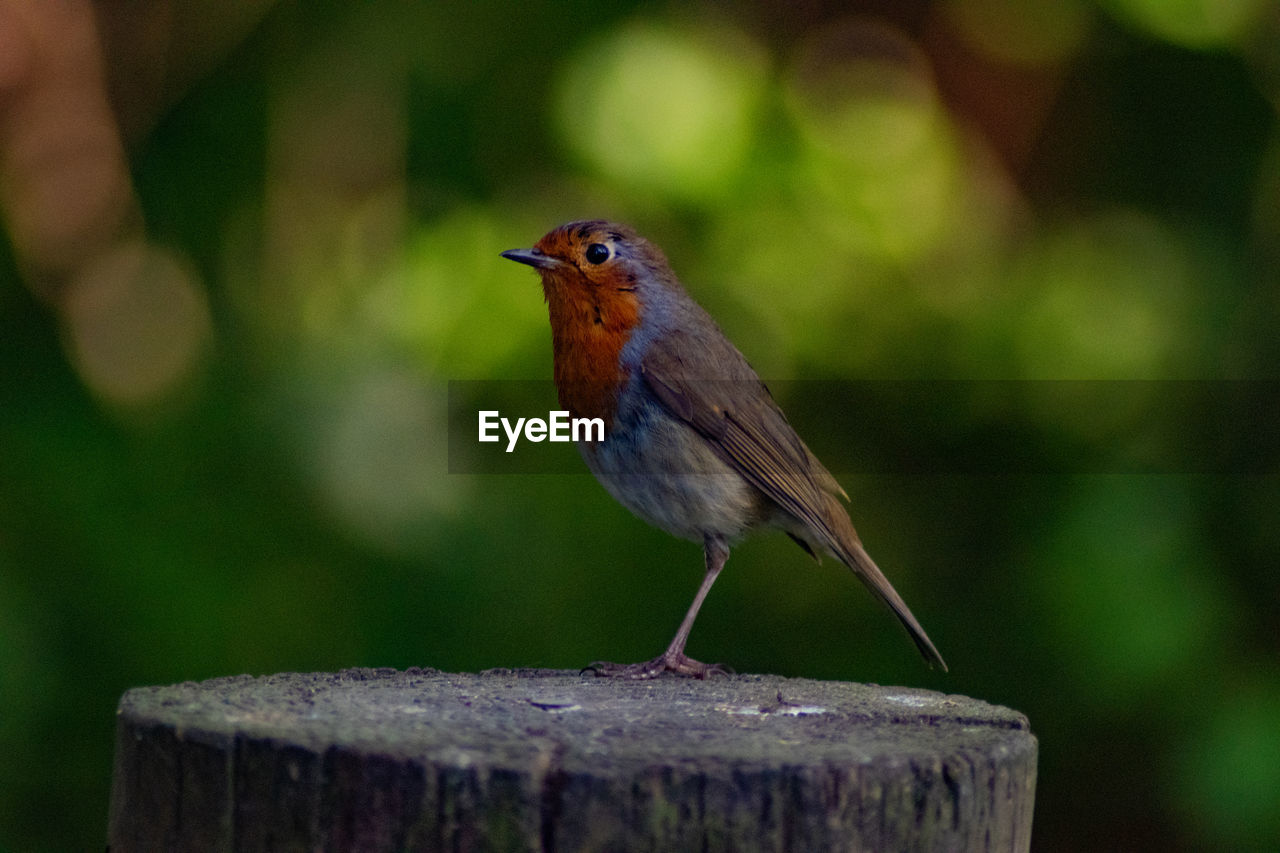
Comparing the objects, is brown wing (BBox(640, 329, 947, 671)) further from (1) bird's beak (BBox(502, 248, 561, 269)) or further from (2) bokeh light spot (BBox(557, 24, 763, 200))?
(2) bokeh light spot (BBox(557, 24, 763, 200))

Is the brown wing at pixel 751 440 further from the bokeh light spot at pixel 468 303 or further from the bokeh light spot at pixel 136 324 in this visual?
the bokeh light spot at pixel 136 324

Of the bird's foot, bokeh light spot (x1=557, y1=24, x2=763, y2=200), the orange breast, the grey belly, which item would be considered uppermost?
bokeh light spot (x1=557, y1=24, x2=763, y2=200)

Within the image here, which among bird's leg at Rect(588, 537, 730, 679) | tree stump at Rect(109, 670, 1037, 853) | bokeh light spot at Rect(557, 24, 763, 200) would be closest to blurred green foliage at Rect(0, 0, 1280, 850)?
bokeh light spot at Rect(557, 24, 763, 200)

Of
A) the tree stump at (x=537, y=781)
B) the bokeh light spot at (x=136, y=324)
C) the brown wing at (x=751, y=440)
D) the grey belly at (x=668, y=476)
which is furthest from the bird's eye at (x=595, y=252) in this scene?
the tree stump at (x=537, y=781)

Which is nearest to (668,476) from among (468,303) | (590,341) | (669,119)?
(590,341)

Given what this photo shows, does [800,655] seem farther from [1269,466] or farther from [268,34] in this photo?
[268,34]

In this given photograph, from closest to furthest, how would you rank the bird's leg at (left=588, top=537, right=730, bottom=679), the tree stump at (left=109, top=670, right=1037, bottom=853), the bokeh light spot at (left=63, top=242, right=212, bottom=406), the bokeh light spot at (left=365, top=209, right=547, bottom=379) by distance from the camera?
Answer: the tree stump at (left=109, top=670, right=1037, bottom=853) < the bird's leg at (left=588, top=537, right=730, bottom=679) < the bokeh light spot at (left=365, top=209, right=547, bottom=379) < the bokeh light spot at (left=63, top=242, right=212, bottom=406)

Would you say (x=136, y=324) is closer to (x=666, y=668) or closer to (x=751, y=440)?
(x=751, y=440)
